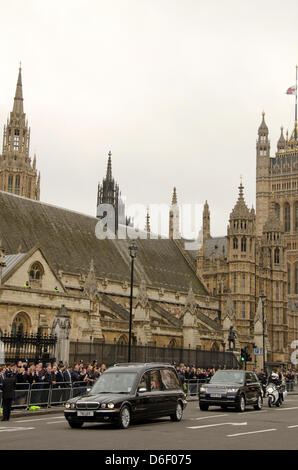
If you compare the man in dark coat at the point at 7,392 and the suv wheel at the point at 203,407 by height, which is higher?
the man in dark coat at the point at 7,392

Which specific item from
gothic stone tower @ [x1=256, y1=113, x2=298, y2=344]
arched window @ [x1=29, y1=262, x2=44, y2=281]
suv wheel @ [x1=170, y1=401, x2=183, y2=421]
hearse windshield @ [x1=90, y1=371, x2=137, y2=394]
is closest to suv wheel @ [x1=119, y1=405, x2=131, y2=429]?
hearse windshield @ [x1=90, y1=371, x2=137, y2=394]

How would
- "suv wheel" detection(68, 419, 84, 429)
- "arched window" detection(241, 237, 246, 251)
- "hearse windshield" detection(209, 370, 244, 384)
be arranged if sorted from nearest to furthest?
"suv wheel" detection(68, 419, 84, 429) < "hearse windshield" detection(209, 370, 244, 384) < "arched window" detection(241, 237, 246, 251)

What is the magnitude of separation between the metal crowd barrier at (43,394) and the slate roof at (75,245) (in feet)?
68.8

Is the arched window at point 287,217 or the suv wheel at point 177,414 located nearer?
the suv wheel at point 177,414

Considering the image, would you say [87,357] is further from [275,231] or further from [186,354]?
[275,231]

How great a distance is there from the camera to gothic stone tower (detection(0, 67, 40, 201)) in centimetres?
9119

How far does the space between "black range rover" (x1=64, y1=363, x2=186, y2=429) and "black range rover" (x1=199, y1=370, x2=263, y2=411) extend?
322cm

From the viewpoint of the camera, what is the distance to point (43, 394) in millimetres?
22109

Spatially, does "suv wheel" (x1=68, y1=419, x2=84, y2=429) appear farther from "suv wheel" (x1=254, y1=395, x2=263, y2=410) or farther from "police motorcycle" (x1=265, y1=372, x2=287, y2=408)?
"police motorcycle" (x1=265, y1=372, x2=287, y2=408)

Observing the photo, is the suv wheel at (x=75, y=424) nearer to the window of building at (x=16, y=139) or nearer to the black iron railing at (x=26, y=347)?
the black iron railing at (x=26, y=347)

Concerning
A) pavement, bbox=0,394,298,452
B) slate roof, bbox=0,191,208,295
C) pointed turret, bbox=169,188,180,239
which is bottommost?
pavement, bbox=0,394,298,452

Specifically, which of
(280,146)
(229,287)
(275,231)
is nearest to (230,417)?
(229,287)

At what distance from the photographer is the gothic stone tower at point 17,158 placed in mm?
91188

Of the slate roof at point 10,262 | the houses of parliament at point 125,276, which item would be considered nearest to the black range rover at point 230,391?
the houses of parliament at point 125,276
